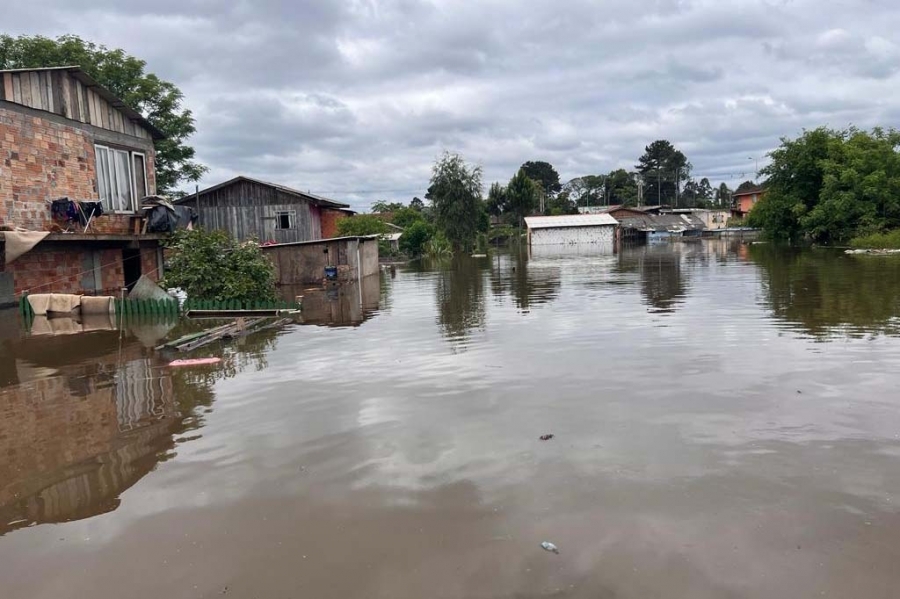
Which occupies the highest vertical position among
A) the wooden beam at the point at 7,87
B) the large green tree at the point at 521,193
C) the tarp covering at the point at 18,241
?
the large green tree at the point at 521,193

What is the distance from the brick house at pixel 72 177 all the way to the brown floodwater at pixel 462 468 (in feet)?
19.1

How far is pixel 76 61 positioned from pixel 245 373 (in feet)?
85.6

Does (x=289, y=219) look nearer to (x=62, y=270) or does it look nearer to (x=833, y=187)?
(x=62, y=270)

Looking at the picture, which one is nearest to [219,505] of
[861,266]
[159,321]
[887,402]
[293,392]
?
[293,392]

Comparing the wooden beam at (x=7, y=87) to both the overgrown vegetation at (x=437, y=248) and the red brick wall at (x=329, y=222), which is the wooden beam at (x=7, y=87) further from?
the overgrown vegetation at (x=437, y=248)

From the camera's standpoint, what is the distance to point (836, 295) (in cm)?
1653

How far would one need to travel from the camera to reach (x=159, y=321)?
1495 cm

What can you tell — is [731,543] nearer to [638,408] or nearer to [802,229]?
[638,408]

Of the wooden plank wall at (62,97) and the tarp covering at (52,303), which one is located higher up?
the wooden plank wall at (62,97)

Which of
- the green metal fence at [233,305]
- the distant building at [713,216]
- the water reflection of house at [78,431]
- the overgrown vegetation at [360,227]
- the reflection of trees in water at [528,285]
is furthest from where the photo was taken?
the distant building at [713,216]

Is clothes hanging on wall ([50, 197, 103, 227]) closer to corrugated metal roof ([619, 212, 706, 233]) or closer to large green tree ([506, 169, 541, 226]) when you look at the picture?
large green tree ([506, 169, 541, 226])

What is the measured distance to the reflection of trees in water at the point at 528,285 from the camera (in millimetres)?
18125

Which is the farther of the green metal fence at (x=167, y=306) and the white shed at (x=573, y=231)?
the white shed at (x=573, y=231)

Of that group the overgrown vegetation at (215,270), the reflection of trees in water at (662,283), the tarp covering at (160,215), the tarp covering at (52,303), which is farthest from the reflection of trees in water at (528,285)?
the tarp covering at (52,303)
